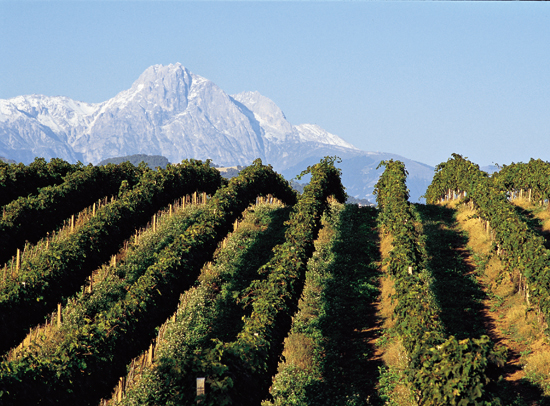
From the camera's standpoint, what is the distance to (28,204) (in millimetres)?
34750

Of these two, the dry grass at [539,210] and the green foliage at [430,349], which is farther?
the dry grass at [539,210]

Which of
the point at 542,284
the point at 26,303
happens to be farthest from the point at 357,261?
the point at 26,303

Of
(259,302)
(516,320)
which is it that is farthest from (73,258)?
(516,320)

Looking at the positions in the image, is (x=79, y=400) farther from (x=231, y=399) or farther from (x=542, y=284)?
(x=542, y=284)

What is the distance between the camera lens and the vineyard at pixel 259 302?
→ 679 inches

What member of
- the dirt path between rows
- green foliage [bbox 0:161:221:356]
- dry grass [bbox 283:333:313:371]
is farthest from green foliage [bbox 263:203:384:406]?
green foliage [bbox 0:161:221:356]

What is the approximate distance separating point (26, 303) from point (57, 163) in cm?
2867

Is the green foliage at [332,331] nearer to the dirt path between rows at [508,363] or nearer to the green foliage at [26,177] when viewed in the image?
the dirt path between rows at [508,363]

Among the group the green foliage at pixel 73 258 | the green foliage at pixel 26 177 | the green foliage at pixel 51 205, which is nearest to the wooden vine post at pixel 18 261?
the green foliage at pixel 51 205

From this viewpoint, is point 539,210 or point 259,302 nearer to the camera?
point 259,302

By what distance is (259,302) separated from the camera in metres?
22.4

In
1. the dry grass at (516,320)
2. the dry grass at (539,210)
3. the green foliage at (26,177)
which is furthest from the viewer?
the dry grass at (539,210)

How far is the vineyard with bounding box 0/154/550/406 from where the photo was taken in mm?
17250

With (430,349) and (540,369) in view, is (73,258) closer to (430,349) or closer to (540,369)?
(430,349)
